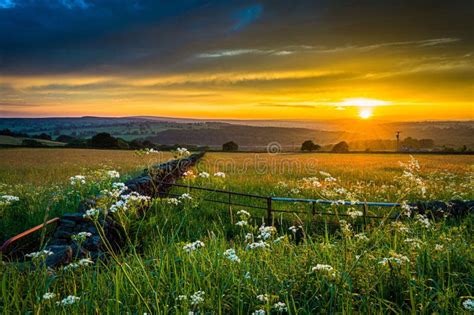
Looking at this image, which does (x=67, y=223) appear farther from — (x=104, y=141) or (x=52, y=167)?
(x=104, y=141)

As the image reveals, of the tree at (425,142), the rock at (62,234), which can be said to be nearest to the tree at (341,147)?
the tree at (425,142)

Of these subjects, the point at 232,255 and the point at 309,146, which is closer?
the point at 232,255

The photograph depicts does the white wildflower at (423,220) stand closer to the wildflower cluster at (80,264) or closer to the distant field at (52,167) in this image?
the wildflower cluster at (80,264)

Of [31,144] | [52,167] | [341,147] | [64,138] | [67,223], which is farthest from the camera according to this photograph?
[64,138]

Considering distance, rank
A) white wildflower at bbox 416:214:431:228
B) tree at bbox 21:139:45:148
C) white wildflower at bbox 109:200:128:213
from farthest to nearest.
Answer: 1. tree at bbox 21:139:45:148
2. white wildflower at bbox 416:214:431:228
3. white wildflower at bbox 109:200:128:213

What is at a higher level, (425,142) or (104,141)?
(104,141)

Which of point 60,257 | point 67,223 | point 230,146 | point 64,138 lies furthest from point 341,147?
point 60,257

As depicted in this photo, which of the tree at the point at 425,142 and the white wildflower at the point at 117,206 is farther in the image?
the tree at the point at 425,142

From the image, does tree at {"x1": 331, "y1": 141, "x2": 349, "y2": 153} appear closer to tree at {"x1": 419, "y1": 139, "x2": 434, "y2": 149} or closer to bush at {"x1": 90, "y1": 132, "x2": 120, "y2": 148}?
tree at {"x1": 419, "y1": 139, "x2": 434, "y2": 149}

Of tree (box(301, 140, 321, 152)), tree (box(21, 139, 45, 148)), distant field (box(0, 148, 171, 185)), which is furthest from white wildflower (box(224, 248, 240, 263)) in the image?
tree (box(301, 140, 321, 152))

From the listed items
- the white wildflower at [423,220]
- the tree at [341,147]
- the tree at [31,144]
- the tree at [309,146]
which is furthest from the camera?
the tree at [309,146]

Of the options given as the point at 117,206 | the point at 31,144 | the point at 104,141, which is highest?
the point at 117,206

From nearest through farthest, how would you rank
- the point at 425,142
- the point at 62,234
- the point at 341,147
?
the point at 62,234 → the point at 341,147 → the point at 425,142

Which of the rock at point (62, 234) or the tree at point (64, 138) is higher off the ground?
the rock at point (62, 234)
